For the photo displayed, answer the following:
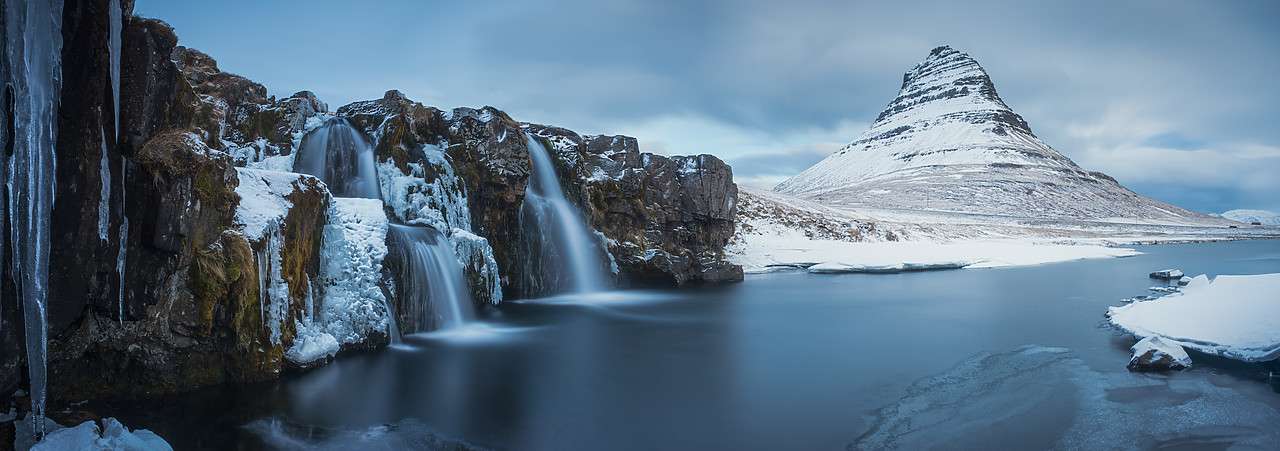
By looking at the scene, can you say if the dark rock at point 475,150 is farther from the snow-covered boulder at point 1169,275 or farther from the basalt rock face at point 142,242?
the snow-covered boulder at point 1169,275

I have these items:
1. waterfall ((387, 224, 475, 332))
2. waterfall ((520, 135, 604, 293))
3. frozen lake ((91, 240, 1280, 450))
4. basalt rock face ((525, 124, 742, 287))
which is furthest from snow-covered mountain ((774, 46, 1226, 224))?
waterfall ((387, 224, 475, 332))

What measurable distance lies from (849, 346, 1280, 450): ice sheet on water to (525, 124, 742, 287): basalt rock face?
1499 centimetres

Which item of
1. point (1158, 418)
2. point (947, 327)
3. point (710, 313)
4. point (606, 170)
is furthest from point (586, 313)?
point (1158, 418)

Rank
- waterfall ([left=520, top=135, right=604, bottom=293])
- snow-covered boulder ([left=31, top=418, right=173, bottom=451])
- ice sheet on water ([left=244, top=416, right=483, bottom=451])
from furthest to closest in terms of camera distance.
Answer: waterfall ([left=520, top=135, right=604, bottom=293]) < ice sheet on water ([left=244, top=416, right=483, bottom=451]) < snow-covered boulder ([left=31, top=418, right=173, bottom=451])

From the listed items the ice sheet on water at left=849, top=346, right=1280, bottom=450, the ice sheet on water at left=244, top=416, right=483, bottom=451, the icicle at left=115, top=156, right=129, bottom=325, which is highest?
the icicle at left=115, top=156, right=129, bottom=325

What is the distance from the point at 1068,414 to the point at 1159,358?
3.87 meters

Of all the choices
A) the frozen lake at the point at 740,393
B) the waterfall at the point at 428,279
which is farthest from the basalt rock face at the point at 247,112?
the frozen lake at the point at 740,393

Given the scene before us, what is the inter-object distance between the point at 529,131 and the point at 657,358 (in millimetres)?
14291

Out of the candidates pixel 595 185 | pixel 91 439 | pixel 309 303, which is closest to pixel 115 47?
pixel 91 439

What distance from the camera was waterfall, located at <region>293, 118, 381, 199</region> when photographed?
17.4 metres

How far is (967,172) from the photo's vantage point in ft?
420

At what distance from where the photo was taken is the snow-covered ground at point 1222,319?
35.3 feet

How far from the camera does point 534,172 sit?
74.4 ft

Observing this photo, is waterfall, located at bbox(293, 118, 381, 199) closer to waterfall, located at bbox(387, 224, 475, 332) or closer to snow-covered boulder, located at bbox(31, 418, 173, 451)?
waterfall, located at bbox(387, 224, 475, 332)
